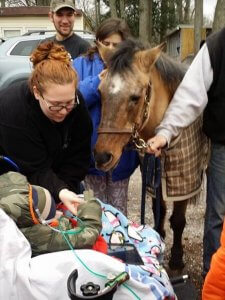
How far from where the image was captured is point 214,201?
99.3 inches

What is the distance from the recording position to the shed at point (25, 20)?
23.0 m

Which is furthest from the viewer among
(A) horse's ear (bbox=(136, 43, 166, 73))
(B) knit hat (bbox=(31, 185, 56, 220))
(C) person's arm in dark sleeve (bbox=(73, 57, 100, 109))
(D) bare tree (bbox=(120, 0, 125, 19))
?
(D) bare tree (bbox=(120, 0, 125, 19))

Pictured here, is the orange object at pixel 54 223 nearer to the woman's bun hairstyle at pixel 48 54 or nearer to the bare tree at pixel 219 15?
the woman's bun hairstyle at pixel 48 54

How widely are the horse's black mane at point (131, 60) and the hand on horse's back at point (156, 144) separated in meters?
0.46

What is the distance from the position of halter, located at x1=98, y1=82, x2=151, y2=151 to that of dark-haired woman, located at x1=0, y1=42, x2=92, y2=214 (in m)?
0.13

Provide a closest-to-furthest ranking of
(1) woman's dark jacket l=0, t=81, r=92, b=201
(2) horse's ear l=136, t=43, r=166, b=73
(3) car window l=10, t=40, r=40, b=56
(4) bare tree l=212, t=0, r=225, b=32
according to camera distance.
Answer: (1) woman's dark jacket l=0, t=81, r=92, b=201 < (2) horse's ear l=136, t=43, r=166, b=73 < (3) car window l=10, t=40, r=40, b=56 < (4) bare tree l=212, t=0, r=225, b=32

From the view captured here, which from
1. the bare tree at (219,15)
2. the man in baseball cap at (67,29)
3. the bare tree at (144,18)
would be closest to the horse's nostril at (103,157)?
the man in baseball cap at (67,29)

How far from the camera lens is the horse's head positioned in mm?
2344

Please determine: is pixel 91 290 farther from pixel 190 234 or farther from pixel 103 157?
pixel 190 234

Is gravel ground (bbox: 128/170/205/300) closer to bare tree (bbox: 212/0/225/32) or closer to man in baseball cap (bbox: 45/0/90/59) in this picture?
man in baseball cap (bbox: 45/0/90/59)

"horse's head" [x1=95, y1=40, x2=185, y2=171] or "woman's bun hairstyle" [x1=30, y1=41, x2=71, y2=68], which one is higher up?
"woman's bun hairstyle" [x1=30, y1=41, x2=71, y2=68]

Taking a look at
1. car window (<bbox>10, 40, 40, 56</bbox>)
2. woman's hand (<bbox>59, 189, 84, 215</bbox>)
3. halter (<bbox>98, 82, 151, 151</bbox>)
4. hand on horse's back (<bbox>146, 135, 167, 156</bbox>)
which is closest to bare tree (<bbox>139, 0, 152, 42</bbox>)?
car window (<bbox>10, 40, 40, 56</bbox>)

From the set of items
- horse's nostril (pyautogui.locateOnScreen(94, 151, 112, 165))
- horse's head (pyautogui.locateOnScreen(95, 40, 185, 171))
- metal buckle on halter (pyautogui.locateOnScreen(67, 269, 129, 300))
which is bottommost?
metal buckle on halter (pyautogui.locateOnScreen(67, 269, 129, 300))

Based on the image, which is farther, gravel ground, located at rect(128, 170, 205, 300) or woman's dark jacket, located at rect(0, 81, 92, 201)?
gravel ground, located at rect(128, 170, 205, 300)
